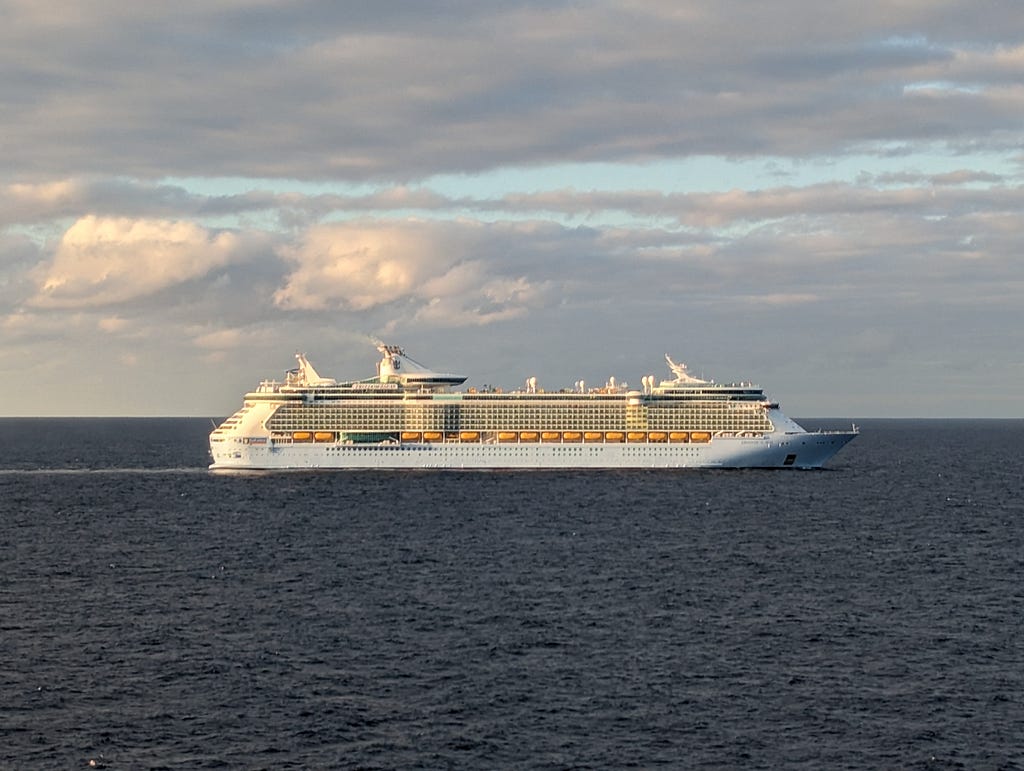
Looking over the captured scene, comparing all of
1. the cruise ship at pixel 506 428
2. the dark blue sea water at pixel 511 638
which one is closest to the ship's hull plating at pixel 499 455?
the cruise ship at pixel 506 428

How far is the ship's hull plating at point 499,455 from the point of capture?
141 meters

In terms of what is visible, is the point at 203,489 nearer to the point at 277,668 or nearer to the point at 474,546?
the point at 474,546

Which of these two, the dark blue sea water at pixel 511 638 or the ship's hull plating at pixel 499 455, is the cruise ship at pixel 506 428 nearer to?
the ship's hull plating at pixel 499 455

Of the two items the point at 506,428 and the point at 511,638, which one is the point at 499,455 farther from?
the point at 511,638

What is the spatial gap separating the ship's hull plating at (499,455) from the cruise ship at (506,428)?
0.37 ft

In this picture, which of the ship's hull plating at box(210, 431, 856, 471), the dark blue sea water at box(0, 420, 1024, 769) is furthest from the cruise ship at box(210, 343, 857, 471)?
the dark blue sea water at box(0, 420, 1024, 769)

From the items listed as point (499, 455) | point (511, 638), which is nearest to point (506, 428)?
point (499, 455)


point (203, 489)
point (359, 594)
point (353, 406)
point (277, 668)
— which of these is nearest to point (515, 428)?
point (353, 406)

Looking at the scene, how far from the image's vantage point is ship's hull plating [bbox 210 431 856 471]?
141 metres

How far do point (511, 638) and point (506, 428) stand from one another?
91609 millimetres

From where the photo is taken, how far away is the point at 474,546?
269 ft

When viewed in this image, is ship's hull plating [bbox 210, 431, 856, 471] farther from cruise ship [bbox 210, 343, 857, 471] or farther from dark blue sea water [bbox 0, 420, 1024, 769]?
dark blue sea water [bbox 0, 420, 1024, 769]

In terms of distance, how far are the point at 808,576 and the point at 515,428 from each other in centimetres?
7642

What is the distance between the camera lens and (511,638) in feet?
180
